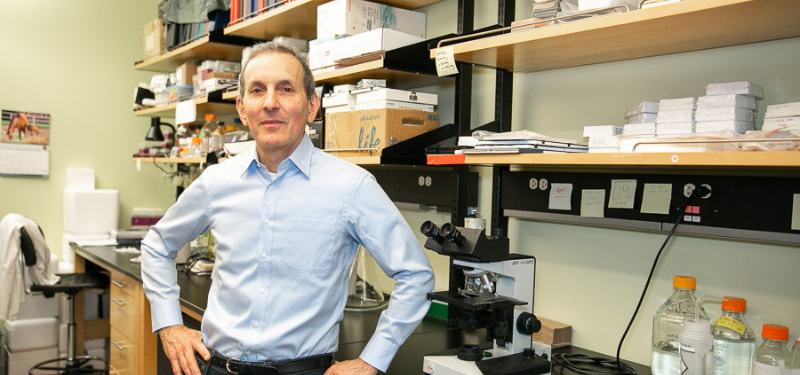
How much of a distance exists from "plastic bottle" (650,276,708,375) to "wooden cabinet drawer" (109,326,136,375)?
7.54 feet

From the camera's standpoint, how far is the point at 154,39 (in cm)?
394

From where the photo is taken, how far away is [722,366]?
1.46m

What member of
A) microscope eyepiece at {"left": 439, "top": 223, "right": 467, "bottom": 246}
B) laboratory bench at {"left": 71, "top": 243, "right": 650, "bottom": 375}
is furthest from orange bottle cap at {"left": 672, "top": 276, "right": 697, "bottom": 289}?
microscope eyepiece at {"left": 439, "top": 223, "right": 467, "bottom": 246}

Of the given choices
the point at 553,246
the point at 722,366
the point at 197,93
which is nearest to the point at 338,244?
the point at 553,246

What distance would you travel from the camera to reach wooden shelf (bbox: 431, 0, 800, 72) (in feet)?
4.00

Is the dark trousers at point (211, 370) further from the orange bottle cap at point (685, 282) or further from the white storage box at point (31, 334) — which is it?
the white storage box at point (31, 334)

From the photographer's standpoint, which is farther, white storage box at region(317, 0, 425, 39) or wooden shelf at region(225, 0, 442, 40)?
wooden shelf at region(225, 0, 442, 40)

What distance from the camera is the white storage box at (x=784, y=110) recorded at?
127 centimetres

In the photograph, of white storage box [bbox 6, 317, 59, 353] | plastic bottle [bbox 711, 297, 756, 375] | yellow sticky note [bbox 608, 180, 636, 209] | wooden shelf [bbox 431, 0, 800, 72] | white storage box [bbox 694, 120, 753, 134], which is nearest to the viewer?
wooden shelf [bbox 431, 0, 800, 72]

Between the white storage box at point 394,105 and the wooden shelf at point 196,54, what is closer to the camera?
the white storage box at point 394,105

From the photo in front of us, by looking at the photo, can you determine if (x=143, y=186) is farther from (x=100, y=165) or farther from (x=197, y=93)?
(x=197, y=93)

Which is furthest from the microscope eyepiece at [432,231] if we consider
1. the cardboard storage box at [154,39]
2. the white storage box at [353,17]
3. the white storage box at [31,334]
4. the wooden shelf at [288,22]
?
the white storage box at [31,334]

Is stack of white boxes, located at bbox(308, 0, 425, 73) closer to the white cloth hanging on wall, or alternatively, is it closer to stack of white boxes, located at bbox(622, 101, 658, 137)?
stack of white boxes, located at bbox(622, 101, 658, 137)

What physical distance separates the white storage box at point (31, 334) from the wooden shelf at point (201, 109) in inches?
57.4
